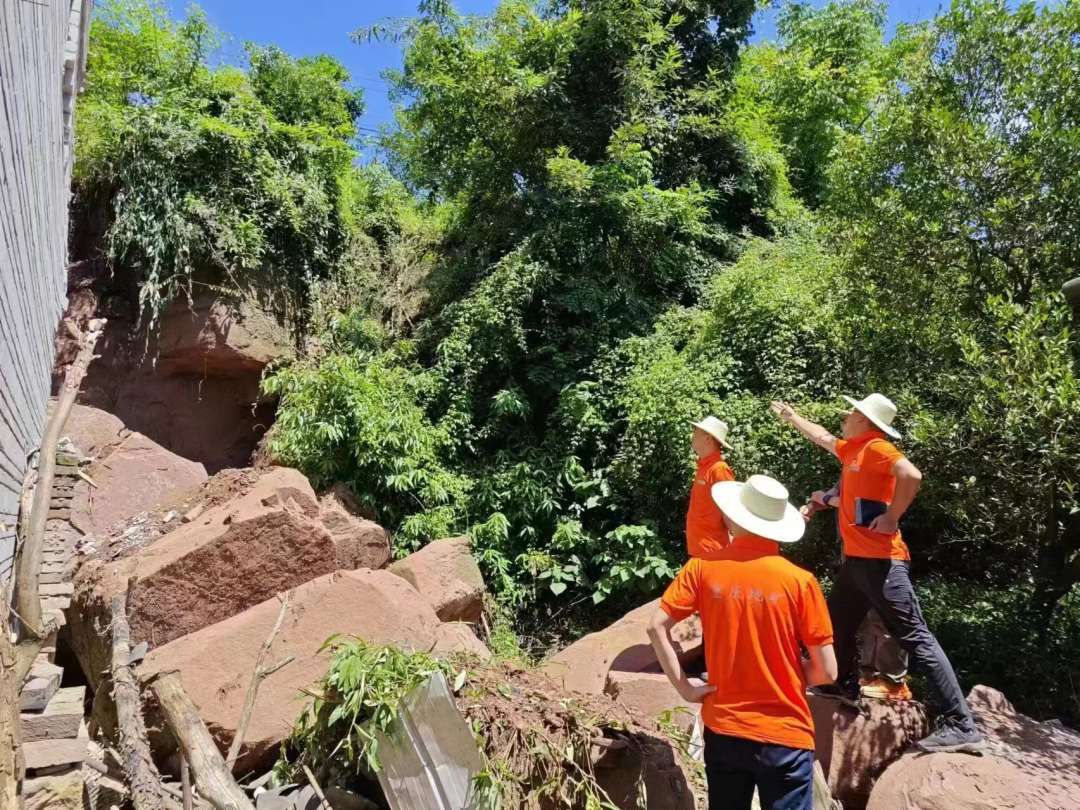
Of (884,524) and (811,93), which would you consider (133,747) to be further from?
(811,93)

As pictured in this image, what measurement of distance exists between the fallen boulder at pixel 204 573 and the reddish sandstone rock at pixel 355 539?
0.68m

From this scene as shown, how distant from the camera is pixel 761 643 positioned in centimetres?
293

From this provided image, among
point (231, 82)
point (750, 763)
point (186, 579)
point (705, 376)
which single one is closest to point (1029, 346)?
point (705, 376)

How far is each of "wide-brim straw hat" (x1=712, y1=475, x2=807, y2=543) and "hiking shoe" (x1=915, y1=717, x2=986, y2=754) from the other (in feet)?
5.31

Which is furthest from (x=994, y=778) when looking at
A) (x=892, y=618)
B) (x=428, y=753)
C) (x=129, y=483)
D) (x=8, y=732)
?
(x=129, y=483)

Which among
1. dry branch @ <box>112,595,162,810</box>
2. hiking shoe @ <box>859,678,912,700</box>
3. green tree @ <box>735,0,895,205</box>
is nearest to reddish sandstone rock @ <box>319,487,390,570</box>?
dry branch @ <box>112,595,162,810</box>

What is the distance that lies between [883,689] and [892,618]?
75cm

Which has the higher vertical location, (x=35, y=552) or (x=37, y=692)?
(x=35, y=552)

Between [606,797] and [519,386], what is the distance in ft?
18.9

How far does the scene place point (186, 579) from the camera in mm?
5324

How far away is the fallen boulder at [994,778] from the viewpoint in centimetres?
340

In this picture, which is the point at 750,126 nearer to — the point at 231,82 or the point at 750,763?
the point at 231,82

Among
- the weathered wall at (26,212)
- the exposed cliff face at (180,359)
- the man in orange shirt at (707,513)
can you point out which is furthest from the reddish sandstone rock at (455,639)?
the exposed cliff face at (180,359)

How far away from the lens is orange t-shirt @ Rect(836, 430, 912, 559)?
404 centimetres
